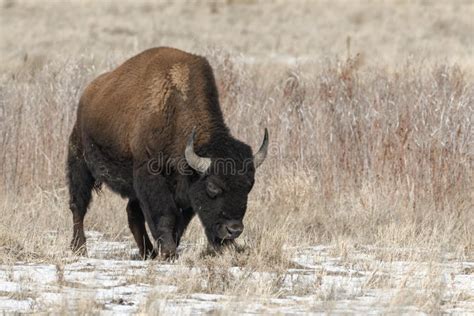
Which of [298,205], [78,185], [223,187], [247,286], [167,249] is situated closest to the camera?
[247,286]

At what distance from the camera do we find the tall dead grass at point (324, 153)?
9.55 m

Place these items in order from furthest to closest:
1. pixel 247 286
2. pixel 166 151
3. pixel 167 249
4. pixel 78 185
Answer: pixel 78 185
pixel 166 151
pixel 167 249
pixel 247 286

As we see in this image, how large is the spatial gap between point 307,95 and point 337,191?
2.13 m

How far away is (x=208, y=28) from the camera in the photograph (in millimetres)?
32312

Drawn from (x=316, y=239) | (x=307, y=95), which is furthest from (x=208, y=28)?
(x=316, y=239)

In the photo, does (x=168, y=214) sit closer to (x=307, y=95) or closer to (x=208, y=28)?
(x=307, y=95)

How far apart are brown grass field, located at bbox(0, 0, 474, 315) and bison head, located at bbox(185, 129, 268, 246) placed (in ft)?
0.77

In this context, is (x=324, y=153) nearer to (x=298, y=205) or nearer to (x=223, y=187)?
(x=298, y=205)

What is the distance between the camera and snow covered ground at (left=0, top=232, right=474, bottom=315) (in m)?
6.01

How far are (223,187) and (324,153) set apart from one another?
392 centimetres

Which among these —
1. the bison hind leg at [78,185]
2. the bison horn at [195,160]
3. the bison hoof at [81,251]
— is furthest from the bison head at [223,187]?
the bison hind leg at [78,185]

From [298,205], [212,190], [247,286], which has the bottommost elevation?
[298,205]

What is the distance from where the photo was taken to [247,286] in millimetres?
6539

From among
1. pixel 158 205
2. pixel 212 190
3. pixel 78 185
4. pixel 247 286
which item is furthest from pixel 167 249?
pixel 247 286
